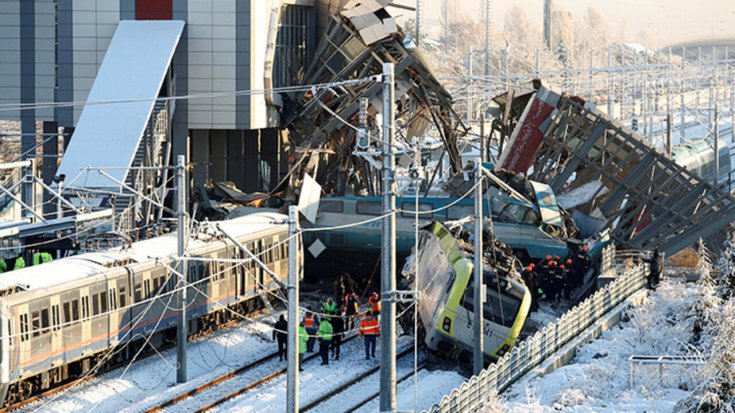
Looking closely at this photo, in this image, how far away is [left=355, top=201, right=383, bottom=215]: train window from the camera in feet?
144

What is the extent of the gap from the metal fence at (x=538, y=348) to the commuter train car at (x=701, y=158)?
26.0 metres

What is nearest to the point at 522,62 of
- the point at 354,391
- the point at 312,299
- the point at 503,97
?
the point at 503,97

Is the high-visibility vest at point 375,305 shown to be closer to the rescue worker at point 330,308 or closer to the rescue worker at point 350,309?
the rescue worker at point 330,308

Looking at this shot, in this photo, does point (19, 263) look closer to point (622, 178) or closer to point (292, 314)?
point (292, 314)

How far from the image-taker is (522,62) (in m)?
196

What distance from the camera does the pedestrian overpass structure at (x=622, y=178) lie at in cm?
4822

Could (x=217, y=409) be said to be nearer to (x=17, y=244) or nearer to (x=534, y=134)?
(x=17, y=244)

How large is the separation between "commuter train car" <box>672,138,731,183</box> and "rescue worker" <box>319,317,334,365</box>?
3533 centimetres

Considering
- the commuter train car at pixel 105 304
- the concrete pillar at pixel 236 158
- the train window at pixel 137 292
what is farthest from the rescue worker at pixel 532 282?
the concrete pillar at pixel 236 158

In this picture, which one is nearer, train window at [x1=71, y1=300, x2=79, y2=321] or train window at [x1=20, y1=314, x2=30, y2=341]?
train window at [x1=20, y1=314, x2=30, y2=341]

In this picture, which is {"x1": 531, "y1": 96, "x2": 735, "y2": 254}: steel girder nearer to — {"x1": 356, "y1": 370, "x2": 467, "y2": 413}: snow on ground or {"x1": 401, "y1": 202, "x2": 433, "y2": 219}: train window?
{"x1": 401, "y1": 202, "x2": 433, "y2": 219}: train window

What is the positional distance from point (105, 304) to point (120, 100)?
16.5 m

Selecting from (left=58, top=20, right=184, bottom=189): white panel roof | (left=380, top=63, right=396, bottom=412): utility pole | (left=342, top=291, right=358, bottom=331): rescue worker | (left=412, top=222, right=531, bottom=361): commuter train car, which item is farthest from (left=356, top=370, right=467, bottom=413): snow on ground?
(left=58, top=20, right=184, bottom=189): white panel roof

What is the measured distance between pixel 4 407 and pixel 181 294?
5.66 metres
